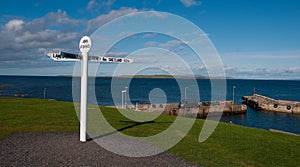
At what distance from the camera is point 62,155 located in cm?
802

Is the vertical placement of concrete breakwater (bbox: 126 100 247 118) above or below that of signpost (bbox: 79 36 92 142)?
below

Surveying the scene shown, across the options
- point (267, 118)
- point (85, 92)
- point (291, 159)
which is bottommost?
point (267, 118)

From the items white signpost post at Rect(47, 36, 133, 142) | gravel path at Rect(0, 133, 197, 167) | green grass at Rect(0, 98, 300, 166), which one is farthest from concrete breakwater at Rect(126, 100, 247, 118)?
gravel path at Rect(0, 133, 197, 167)

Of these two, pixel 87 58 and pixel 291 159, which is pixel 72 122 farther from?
pixel 291 159

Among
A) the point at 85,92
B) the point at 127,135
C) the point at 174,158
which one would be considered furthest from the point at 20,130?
the point at 174,158

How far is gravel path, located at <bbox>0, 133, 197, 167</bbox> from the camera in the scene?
743 centimetres

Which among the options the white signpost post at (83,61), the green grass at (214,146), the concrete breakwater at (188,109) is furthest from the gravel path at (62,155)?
the concrete breakwater at (188,109)

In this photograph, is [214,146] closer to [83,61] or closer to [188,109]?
[83,61]

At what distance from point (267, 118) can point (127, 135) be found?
146 ft

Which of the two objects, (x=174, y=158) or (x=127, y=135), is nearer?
(x=174, y=158)

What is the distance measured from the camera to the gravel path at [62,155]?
7.43 m

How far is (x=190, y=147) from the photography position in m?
9.62

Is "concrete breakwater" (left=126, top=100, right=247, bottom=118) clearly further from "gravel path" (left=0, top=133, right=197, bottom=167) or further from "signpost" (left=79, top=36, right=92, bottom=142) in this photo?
"gravel path" (left=0, top=133, right=197, bottom=167)

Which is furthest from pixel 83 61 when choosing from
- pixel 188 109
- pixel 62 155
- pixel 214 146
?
pixel 188 109
